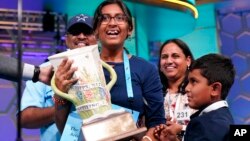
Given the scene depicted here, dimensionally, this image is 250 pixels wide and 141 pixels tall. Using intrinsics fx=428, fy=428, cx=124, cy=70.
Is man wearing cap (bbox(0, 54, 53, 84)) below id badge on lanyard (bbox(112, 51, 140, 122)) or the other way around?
the other way around

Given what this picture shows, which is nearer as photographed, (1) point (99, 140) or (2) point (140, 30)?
(1) point (99, 140)

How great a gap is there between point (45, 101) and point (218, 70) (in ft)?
2.06

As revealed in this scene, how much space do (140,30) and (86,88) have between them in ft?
9.81

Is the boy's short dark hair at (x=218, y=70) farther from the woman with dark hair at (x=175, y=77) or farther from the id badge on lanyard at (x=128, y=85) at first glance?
the woman with dark hair at (x=175, y=77)

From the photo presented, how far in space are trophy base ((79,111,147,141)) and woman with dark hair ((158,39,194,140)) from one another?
0.93 m

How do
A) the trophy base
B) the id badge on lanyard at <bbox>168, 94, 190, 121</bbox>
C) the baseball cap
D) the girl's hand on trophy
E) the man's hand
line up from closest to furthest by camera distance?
1. the trophy base
2. the girl's hand on trophy
3. the man's hand
4. the baseball cap
5. the id badge on lanyard at <bbox>168, 94, 190, 121</bbox>

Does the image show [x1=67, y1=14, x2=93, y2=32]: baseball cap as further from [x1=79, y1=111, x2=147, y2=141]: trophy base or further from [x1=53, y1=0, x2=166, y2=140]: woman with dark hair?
[x1=79, y1=111, x2=147, y2=141]: trophy base

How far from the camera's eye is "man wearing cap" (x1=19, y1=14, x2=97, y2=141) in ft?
4.76

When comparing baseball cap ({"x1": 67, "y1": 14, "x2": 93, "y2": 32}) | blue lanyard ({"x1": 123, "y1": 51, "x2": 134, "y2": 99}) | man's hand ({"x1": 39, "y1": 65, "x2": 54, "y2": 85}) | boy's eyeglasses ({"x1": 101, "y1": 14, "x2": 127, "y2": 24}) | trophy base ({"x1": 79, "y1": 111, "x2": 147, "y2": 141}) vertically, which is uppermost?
boy's eyeglasses ({"x1": 101, "y1": 14, "x2": 127, "y2": 24})

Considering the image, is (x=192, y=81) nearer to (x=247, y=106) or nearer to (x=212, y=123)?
(x=212, y=123)

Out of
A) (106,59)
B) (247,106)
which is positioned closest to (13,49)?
(247,106)

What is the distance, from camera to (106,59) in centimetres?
141

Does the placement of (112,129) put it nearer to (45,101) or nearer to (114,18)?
(114,18)

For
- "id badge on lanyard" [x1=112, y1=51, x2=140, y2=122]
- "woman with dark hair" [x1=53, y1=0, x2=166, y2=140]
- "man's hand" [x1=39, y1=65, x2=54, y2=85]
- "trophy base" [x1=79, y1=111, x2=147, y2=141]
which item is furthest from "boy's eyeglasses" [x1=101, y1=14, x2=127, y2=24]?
"trophy base" [x1=79, y1=111, x2=147, y2=141]
